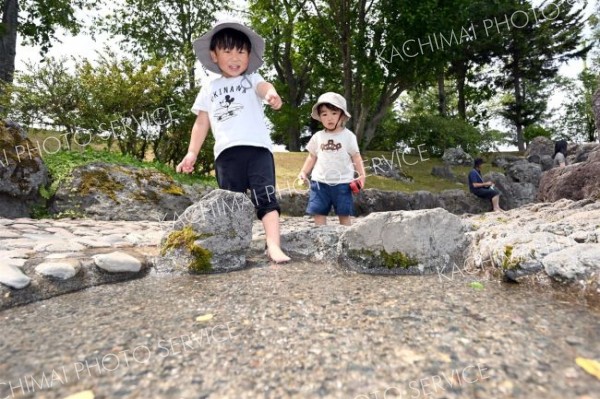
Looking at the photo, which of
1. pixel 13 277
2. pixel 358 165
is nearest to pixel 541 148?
pixel 358 165

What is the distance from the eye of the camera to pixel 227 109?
3385 mm

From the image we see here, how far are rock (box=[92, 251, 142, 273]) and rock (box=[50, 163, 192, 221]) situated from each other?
3.61m

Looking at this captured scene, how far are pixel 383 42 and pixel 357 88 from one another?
2.31 metres

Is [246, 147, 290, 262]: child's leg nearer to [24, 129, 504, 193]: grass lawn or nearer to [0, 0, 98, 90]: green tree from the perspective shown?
[24, 129, 504, 193]: grass lawn

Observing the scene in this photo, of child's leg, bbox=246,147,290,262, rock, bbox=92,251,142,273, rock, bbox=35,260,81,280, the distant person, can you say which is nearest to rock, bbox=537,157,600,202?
child's leg, bbox=246,147,290,262

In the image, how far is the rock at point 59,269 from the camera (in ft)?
7.76

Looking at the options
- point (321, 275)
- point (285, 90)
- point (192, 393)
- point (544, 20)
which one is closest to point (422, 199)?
point (321, 275)

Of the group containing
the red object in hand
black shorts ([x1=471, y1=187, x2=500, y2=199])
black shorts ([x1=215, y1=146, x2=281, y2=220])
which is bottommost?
black shorts ([x1=471, y1=187, x2=500, y2=199])

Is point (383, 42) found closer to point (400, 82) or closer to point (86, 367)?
point (400, 82)

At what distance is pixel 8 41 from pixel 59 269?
14.1m

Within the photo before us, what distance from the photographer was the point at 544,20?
2586 cm

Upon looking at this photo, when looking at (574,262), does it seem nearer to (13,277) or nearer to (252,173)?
(252,173)

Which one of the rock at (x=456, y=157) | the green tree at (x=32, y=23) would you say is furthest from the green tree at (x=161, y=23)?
the rock at (x=456, y=157)

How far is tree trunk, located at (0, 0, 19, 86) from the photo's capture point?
39.9 ft
